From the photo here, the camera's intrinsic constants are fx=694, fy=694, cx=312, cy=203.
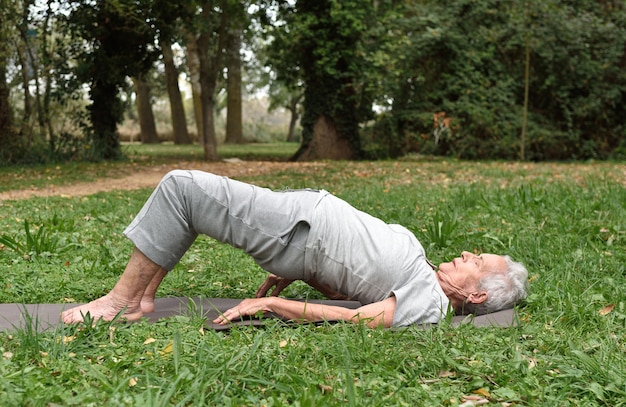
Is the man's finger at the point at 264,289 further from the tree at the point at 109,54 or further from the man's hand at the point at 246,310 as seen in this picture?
the tree at the point at 109,54

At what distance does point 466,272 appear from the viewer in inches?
147

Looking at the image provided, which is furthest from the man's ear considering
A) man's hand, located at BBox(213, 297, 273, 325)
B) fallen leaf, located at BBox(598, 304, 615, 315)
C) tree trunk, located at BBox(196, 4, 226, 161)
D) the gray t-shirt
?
tree trunk, located at BBox(196, 4, 226, 161)

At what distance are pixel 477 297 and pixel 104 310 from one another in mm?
1941

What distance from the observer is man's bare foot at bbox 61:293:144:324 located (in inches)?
135

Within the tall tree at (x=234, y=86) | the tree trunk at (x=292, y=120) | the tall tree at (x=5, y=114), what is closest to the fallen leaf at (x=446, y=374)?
the tall tree at (x=5, y=114)

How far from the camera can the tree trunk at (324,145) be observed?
17234mm

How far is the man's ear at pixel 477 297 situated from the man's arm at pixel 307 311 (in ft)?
1.59

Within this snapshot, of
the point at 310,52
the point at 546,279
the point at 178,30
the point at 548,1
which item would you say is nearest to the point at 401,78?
the point at 310,52

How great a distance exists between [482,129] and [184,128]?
601 inches

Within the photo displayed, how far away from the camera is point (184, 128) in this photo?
1124 inches

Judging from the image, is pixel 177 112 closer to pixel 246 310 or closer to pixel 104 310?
pixel 104 310

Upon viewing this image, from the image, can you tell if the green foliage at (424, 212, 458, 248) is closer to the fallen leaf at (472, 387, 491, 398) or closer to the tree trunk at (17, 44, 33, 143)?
the fallen leaf at (472, 387, 491, 398)

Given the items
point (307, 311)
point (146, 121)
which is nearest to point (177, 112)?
point (146, 121)

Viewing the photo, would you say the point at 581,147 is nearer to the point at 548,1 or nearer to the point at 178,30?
the point at 548,1
